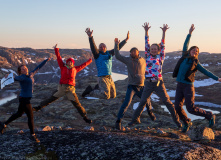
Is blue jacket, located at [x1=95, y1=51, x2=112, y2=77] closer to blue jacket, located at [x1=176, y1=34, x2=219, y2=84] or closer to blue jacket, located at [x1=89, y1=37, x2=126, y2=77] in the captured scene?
blue jacket, located at [x1=89, y1=37, x2=126, y2=77]

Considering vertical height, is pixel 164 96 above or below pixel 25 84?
below

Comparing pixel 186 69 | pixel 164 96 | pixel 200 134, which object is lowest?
pixel 200 134

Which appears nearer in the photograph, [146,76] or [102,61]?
[146,76]

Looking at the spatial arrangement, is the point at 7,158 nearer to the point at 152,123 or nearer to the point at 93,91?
the point at 93,91

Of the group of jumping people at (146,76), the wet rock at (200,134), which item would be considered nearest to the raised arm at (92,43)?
the group of jumping people at (146,76)

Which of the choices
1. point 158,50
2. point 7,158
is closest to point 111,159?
point 7,158

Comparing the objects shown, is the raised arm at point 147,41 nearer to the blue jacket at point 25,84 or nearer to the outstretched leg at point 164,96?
the outstretched leg at point 164,96

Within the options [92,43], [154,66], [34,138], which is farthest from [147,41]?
[34,138]

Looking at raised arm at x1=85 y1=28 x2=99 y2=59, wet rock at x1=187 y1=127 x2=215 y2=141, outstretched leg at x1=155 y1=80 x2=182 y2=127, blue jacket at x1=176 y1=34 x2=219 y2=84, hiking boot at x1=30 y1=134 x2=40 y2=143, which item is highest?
raised arm at x1=85 y1=28 x2=99 y2=59

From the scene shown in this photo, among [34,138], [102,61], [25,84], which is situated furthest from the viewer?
[102,61]

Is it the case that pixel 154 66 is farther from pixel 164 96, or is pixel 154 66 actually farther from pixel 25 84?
pixel 25 84

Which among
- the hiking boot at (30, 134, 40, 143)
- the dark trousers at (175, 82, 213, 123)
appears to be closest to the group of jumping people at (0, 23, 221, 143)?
the dark trousers at (175, 82, 213, 123)

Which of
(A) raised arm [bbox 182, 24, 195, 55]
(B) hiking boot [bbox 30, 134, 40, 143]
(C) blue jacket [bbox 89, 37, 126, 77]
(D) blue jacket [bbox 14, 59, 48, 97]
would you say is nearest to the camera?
(B) hiking boot [bbox 30, 134, 40, 143]

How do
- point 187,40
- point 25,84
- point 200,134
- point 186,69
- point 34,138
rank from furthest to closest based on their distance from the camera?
point 187,40 → point 186,69 → point 25,84 → point 200,134 → point 34,138
